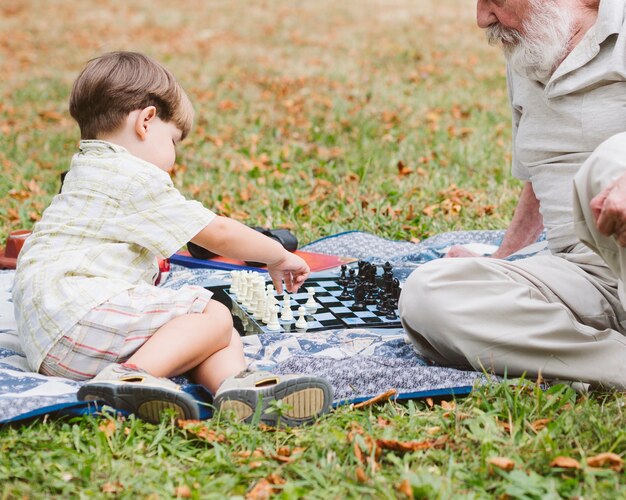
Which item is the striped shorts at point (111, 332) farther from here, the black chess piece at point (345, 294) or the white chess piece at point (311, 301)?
the black chess piece at point (345, 294)

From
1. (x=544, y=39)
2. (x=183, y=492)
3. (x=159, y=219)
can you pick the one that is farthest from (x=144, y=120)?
(x=544, y=39)

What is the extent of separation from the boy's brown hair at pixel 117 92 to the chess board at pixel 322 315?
84cm

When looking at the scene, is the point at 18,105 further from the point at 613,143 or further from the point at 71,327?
the point at 613,143

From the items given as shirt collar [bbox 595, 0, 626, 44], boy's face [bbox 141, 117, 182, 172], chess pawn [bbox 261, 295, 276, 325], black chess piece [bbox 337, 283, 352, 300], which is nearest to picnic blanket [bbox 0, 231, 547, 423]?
chess pawn [bbox 261, 295, 276, 325]

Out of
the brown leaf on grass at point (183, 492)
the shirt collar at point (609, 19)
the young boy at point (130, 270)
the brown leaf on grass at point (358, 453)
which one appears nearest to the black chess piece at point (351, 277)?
the young boy at point (130, 270)

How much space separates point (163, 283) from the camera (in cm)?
359

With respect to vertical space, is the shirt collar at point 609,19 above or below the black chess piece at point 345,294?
above

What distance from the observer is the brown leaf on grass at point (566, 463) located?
1934 millimetres

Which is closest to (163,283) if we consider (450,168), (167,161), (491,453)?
(167,161)

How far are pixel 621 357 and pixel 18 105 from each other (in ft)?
23.7

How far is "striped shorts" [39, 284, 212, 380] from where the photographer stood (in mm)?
2426

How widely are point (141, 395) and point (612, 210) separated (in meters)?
1.33

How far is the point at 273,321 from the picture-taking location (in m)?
3.04

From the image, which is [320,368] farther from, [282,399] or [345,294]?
[345,294]
